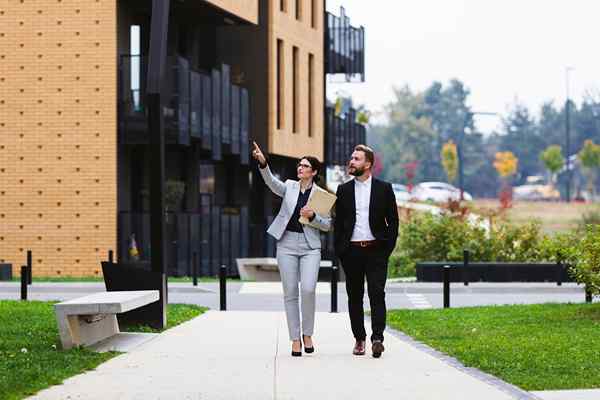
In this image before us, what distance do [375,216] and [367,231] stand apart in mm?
165

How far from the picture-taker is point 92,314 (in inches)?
645

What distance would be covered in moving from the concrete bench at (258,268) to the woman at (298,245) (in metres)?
27.0

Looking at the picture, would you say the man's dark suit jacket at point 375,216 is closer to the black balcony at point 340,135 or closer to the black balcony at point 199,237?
the black balcony at point 199,237

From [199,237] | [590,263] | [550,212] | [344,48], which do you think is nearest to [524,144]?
[550,212]

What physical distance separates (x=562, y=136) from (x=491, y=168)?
9.22 metres

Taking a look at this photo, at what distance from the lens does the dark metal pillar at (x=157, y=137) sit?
1934 centimetres

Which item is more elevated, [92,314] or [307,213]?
[307,213]

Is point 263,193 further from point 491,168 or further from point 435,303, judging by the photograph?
point 491,168

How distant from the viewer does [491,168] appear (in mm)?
168375

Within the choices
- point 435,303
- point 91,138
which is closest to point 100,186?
point 91,138

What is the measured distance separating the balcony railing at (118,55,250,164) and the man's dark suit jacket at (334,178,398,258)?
21808 millimetres

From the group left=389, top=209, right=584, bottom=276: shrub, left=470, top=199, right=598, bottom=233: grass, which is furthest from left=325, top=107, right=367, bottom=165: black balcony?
left=470, top=199, right=598, bottom=233: grass

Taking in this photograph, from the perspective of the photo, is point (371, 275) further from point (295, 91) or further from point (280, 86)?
point (295, 91)

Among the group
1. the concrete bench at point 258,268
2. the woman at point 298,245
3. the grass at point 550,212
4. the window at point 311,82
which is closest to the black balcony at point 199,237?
the concrete bench at point 258,268
